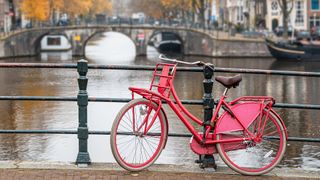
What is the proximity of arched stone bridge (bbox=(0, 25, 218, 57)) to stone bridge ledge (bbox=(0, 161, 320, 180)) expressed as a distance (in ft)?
169

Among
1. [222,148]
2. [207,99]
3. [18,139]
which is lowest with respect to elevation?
[18,139]

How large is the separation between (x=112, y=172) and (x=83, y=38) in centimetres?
6134

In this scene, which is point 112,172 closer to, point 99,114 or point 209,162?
point 209,162

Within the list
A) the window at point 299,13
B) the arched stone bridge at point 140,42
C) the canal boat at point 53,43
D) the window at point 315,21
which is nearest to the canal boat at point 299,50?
the arched stone bridge at point 140,42

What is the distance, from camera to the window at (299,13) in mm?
66000

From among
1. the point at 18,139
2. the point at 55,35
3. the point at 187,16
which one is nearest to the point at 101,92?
the point at 18,139

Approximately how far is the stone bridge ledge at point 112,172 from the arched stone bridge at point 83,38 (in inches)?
2028

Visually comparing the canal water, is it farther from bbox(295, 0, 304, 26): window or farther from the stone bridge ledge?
bbox(295, 0, 304, 26): window

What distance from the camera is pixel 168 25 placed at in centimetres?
6600

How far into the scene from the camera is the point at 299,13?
66.1 m

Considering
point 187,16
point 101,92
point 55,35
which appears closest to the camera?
point 101,92

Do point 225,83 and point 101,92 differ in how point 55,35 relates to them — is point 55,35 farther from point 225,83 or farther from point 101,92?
point 225,83

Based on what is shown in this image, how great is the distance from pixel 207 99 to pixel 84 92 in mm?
1198

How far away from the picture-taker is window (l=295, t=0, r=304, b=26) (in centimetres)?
6600
